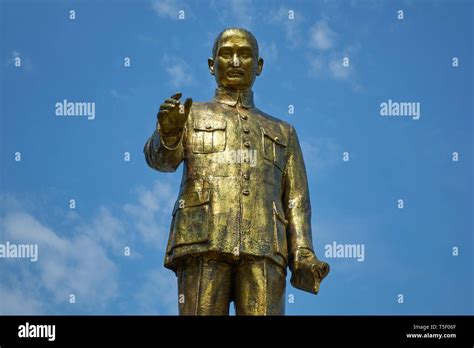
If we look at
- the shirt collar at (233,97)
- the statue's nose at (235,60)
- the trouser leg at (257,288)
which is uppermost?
the statue's nose at (235,60)

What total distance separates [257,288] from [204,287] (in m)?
0.64

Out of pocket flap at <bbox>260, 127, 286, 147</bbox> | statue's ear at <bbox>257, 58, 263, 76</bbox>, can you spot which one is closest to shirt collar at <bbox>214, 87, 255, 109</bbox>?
statue's ear at <bbox>257, 58, 263, 76</bbox>

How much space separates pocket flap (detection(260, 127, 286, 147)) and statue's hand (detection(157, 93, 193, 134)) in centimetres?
137

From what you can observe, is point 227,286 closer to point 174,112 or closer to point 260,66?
point 174,112

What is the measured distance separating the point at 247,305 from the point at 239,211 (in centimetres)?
114

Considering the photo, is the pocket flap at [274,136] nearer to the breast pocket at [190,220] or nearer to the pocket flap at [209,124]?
the pocket flap at [209,124]

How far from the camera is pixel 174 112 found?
18.4 metres

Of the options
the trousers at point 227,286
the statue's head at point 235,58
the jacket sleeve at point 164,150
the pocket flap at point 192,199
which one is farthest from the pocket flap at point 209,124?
the trousers at point 227,286

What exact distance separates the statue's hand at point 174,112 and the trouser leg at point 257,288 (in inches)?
72.7

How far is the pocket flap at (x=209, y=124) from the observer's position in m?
19.2

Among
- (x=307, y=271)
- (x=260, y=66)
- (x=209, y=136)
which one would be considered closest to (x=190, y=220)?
(x=209, y=136)

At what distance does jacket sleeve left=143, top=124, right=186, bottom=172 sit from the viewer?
18734mm
